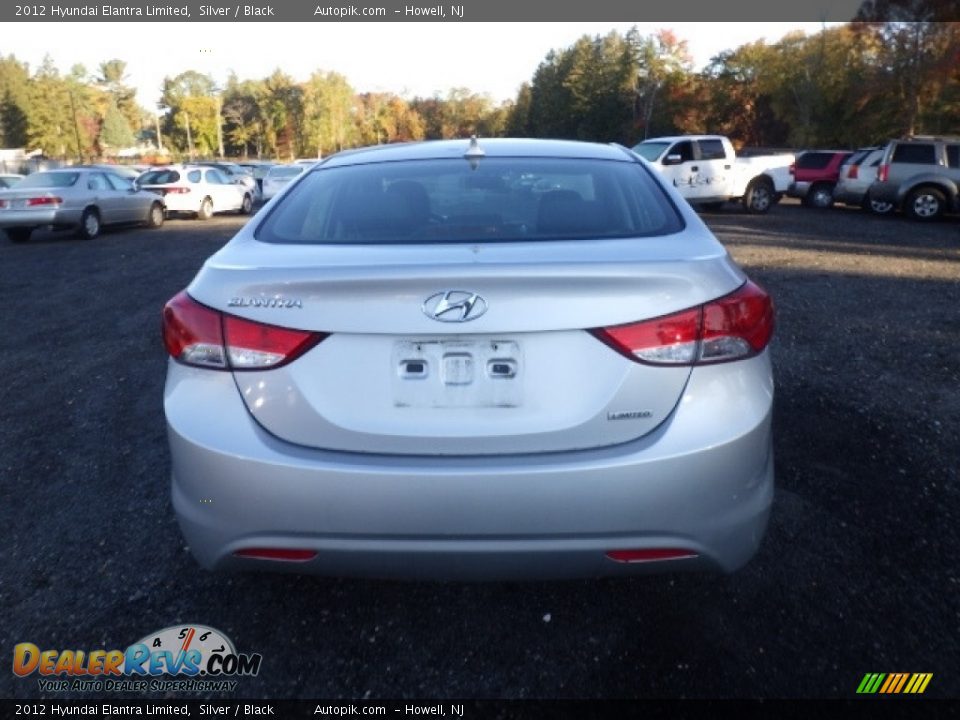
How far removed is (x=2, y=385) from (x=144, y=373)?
102 centimetres

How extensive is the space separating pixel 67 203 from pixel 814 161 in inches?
793

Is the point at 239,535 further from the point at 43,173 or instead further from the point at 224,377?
the point at 43,173

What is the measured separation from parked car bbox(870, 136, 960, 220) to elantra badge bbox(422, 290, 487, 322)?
19.5 metres

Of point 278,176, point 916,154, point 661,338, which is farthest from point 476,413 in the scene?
point 278,176

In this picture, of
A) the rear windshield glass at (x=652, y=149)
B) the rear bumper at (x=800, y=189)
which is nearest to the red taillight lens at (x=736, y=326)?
the rear windshield glass at (x=652, y=149)

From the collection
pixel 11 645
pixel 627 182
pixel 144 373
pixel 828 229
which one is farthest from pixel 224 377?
pixel 828 229

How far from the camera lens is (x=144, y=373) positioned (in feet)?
19.8

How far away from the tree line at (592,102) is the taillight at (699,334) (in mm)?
32594

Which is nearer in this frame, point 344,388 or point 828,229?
point 344,388

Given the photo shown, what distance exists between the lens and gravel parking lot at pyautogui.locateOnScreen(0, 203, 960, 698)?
253 cm

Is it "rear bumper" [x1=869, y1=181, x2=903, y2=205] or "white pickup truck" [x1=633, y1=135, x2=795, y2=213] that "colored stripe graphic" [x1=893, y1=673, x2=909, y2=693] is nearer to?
"white pickup truck" [x1=633, y1=135, x2=795, y2=213]

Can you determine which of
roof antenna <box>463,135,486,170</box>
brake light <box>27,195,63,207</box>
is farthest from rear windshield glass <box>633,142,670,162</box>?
roof antenna <box>463,135,486,170</box>

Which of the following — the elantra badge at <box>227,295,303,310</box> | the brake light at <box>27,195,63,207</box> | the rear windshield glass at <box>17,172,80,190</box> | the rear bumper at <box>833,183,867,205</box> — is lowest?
the rear bumper at <box>833,183,867,205</box>

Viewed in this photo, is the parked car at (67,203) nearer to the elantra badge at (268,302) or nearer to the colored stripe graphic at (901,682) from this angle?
the elantra badge at (268,302)
